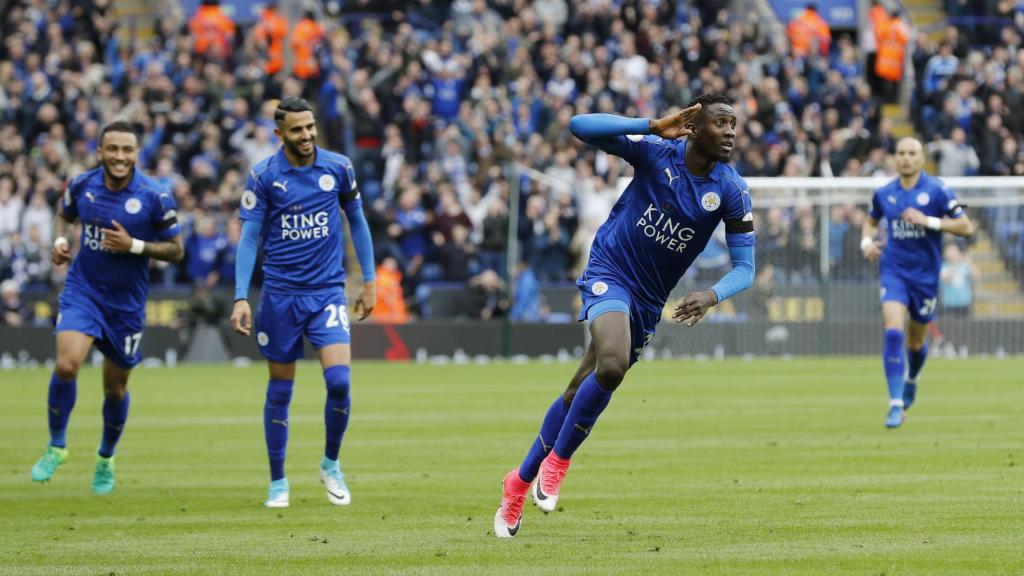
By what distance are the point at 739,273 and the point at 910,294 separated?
7951mm

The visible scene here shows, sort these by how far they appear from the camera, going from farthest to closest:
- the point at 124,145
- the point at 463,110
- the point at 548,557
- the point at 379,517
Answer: the point at 463,110
the point at 124,145
the point at 379,517
the point at 548,557

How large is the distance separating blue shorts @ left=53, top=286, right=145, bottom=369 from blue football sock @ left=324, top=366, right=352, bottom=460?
179 cm

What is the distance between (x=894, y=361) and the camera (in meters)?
17.2

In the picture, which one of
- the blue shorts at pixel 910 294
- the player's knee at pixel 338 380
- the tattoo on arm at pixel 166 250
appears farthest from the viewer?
the blue shorts at pixel 910 294

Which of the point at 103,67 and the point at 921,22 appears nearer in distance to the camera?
the point at 103,67

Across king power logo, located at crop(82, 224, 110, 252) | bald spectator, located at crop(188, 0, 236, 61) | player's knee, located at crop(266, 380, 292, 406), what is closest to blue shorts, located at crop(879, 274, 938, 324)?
player's knee, located at crop(266, 380, 292, 406)

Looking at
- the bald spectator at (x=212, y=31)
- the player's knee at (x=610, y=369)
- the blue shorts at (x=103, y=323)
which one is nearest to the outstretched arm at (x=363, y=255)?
the blue shorts at (x=103, y=323)

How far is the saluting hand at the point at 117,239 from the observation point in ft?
41.2

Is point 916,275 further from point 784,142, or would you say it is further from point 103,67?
point 103,67

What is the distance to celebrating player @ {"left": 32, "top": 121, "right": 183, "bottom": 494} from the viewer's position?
12.7 meters

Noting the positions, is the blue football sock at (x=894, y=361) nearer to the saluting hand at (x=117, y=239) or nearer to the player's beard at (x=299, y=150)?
the player's beard at (x=299, y=150)

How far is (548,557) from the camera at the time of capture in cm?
899

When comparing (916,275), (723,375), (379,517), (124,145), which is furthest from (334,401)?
(723,375)

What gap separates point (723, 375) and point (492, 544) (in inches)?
654
